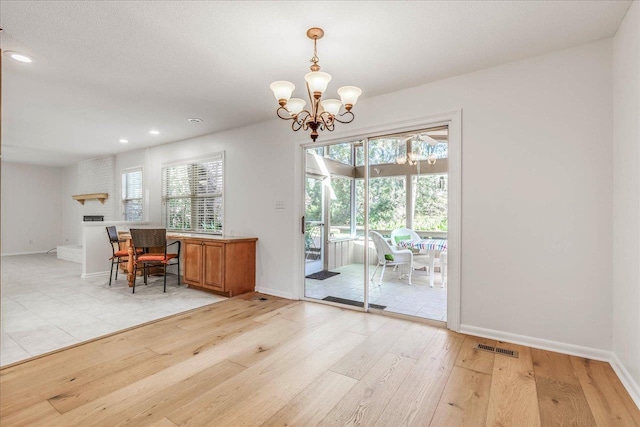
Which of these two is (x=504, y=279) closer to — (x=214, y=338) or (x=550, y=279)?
(x=550, y=279)

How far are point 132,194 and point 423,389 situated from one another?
6.76 metres

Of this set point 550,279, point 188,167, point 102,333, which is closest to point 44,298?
point 102,333

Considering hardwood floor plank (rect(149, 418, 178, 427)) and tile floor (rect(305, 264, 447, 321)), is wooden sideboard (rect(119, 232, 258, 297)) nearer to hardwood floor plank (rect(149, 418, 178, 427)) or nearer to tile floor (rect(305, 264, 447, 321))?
tile floor (rect(305, 264, 447, 321))

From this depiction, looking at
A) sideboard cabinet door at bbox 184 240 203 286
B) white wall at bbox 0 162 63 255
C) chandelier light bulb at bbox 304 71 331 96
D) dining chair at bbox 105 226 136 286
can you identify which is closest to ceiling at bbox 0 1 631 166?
chandelier light bulb at bbox 304 71 331 96

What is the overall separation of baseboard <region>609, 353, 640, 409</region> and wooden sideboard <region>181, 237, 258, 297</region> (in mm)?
3912

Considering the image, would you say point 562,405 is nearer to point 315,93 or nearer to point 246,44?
point 315,93

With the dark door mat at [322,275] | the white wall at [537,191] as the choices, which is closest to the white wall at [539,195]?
the white wall at [537,191]

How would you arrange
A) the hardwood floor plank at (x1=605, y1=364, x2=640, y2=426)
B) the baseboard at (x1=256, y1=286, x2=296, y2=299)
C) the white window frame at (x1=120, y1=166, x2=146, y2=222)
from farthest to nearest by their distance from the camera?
the white window frame at (x1=120, y1=166, x2=146, y2=222) → the baseboard at (x1=256, y1=286, x2=296, y2=299) → the hardwood floor plank at (x1=605, y1=364, x2=640, y2=426)

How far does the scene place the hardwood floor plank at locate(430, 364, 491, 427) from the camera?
198 centimetres

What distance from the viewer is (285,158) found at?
14.8ft

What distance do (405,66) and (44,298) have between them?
5.07 m

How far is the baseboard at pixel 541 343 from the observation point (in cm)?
270

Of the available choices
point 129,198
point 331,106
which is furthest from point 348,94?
point 129,198

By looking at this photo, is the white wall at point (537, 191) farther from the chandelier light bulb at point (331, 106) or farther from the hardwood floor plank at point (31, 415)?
the hardwood floor plank at point (31, 415)
